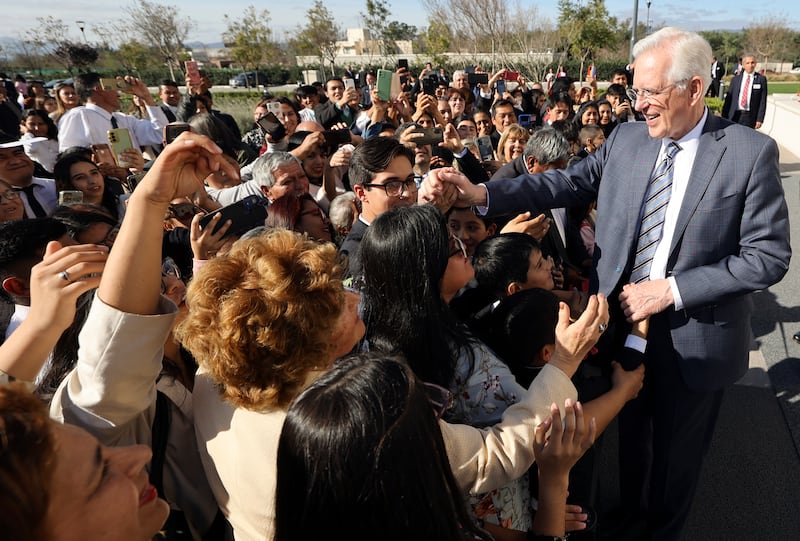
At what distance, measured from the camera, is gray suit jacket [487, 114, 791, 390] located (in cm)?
180

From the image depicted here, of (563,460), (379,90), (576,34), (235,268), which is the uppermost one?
(576,34)

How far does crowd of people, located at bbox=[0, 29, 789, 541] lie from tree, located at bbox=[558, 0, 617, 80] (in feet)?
86.1

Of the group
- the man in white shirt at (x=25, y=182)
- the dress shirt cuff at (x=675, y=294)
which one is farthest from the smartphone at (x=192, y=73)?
the dress shirt cuff at (x=675, y=294)

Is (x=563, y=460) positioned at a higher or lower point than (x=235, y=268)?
lower

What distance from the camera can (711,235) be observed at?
1.88 metres

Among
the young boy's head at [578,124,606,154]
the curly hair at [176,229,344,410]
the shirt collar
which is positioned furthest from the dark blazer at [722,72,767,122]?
the curly hair at [176,229,344,410]

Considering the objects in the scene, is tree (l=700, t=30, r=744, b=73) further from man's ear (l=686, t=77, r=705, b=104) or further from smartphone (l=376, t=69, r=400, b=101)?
man's ear (l=686, t=77, r=705, b=104)

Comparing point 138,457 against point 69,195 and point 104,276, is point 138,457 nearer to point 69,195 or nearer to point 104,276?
point 104,276

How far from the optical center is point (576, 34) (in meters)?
25.4

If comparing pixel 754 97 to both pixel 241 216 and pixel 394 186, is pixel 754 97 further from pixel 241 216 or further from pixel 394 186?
pixel 241 216

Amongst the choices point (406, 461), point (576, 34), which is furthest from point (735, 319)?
point (576, 34)

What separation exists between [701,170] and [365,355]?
1.52 m

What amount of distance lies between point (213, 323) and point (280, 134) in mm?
4445

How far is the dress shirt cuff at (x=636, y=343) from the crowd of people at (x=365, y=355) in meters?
0.01
